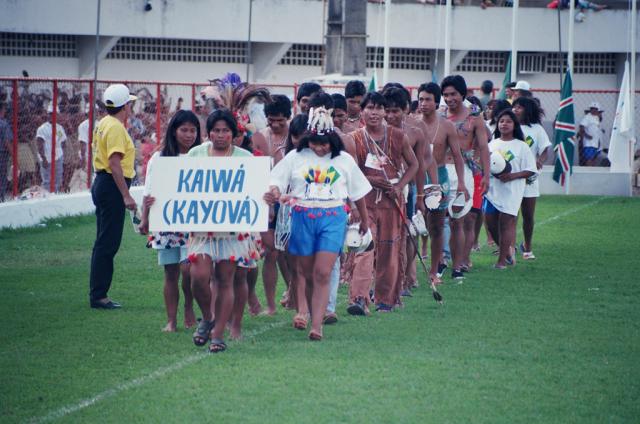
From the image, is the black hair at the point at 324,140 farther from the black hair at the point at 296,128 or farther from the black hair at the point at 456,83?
the black hair at the point at 456,83

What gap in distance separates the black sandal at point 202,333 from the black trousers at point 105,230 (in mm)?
2129

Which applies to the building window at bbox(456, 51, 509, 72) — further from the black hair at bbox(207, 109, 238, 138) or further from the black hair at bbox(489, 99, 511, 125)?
the black hair at bbox(207, 109, 238, 138)

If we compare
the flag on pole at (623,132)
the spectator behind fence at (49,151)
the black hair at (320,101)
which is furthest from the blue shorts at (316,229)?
the flag on pole at (623,132)

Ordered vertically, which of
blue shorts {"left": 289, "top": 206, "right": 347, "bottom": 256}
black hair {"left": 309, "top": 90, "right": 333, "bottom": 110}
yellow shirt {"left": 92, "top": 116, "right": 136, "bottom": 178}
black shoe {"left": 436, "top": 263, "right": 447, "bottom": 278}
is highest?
black hair {"left": 309, "top": 90, "right": 333, "bottom": 110}

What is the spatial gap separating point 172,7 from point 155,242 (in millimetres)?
23538

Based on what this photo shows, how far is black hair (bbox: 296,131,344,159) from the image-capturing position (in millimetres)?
9484

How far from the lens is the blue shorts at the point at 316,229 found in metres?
9.49

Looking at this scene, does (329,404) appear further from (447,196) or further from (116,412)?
(447,196)

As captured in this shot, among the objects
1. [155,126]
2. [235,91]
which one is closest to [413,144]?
[235,91]

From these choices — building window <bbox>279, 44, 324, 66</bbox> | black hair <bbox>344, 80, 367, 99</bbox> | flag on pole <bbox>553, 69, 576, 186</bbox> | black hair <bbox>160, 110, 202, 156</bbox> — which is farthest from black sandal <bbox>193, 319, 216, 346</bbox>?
building window <bbox>279, 44, 324, 66</bbox>

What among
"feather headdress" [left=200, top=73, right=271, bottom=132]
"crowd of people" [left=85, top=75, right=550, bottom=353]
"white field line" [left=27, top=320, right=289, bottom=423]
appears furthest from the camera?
"feather headdress" [left=200, top=73, right=271, bottom=132]

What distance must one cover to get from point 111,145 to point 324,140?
2.47 meters

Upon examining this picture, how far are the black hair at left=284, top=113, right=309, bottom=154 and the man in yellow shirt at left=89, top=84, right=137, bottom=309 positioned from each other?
1.77 m

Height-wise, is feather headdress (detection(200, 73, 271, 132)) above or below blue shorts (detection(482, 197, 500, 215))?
above
